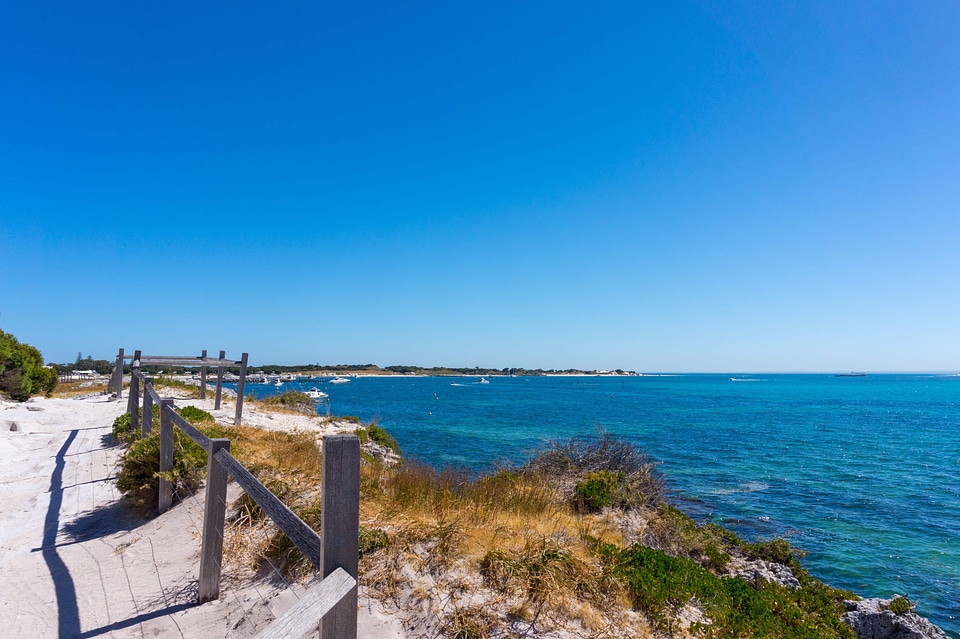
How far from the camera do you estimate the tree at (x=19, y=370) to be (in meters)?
22.4

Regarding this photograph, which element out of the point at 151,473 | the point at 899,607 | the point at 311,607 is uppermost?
the point at 311,607

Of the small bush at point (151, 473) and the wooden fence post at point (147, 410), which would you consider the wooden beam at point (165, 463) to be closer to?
the small bush at point (151, 473)

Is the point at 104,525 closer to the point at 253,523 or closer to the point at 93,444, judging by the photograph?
the point at 253,523

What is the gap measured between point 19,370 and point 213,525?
82.1 feet

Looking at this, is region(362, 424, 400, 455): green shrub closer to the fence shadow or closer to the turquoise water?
the turquoise water

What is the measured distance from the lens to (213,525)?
5.30m

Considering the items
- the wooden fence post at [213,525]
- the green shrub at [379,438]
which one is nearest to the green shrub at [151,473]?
the wooden fence post at [213,525]

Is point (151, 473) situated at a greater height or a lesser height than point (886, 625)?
greater

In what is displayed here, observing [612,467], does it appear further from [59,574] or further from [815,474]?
[815,474]

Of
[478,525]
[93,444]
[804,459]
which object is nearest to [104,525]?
[478,525]

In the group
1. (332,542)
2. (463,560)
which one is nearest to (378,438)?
(463,560)

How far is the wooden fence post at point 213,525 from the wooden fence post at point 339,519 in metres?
2.68

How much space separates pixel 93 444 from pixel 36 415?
555cm

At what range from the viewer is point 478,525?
661 centimetres
